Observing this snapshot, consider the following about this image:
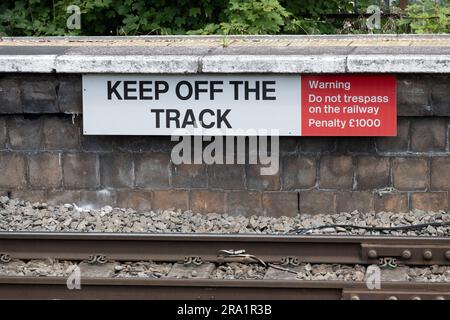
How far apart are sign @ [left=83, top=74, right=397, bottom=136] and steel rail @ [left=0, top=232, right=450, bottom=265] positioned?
1241 mm

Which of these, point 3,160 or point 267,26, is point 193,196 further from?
point 267,26

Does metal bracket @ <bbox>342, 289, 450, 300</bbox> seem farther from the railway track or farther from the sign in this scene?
the sign

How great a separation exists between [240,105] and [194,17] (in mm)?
3392

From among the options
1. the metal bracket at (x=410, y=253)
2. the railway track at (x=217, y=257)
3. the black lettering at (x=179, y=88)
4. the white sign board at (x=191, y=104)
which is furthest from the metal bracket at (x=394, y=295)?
the black lettering at (x=179, y=88)

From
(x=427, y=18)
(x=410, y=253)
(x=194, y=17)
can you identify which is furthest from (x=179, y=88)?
(x=427, y=18)

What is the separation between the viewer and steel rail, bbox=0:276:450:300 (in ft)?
22.9

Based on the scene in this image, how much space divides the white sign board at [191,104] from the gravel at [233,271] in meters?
1.45

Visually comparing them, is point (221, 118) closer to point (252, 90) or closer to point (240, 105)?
point (240, 105)

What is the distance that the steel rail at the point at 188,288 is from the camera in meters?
6.97

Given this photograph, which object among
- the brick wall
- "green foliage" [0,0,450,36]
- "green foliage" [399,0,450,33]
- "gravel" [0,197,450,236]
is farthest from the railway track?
"green foliage" [399,0,450,33]

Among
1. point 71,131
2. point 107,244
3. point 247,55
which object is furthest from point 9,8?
point 107,244

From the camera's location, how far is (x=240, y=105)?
8.67m

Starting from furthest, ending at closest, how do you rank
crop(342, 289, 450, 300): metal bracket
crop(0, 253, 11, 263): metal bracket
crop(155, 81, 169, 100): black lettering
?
crop(155, 81, 169, 100): black lettering → crop(0, 253, 11, 263): metal bracket → crop(342, 289, 450, 300): metal bracket

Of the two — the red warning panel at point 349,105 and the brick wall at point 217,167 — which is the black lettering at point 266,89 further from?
the brick wall at point 217,167
